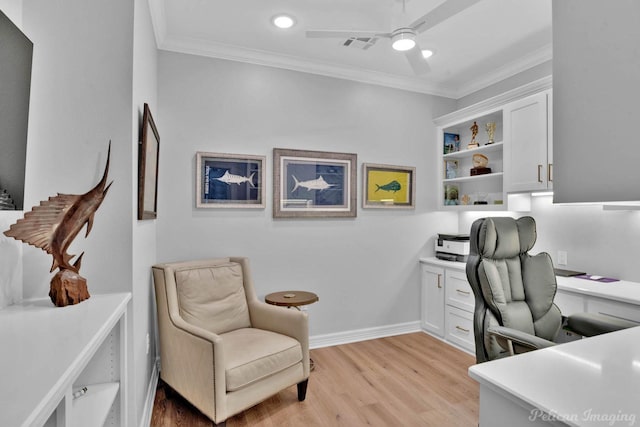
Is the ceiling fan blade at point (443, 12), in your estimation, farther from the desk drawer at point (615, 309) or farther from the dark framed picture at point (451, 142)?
the dark framed picture at point (451, 142)

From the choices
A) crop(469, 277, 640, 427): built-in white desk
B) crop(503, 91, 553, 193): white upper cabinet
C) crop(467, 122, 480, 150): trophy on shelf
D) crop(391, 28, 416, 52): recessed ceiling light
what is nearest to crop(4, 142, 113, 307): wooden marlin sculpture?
crop(469, 277, 640, 427): built-in white desk

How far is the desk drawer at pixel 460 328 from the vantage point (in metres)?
3.24

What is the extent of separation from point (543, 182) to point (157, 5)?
319cm

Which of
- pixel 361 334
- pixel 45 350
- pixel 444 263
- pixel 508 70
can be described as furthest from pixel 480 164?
pixel 45 350

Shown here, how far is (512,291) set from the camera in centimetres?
206

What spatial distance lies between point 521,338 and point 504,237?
62cm

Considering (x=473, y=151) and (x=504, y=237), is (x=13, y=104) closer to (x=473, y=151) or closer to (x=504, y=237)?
(x=504, y=237)

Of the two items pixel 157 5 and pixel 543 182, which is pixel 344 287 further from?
pixel 157 5

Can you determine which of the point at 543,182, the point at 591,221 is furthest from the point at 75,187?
the point at 591,221

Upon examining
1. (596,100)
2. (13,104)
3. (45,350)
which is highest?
(13,104)

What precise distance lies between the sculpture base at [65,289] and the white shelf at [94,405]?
34 cm

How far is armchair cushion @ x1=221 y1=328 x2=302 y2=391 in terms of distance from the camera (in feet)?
6.70

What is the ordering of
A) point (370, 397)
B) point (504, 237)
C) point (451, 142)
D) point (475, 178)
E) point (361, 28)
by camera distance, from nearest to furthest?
point (504, 237), point (370, 397), point (361, 28), point (475, 178), point (451, 142)

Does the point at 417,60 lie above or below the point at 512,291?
above
